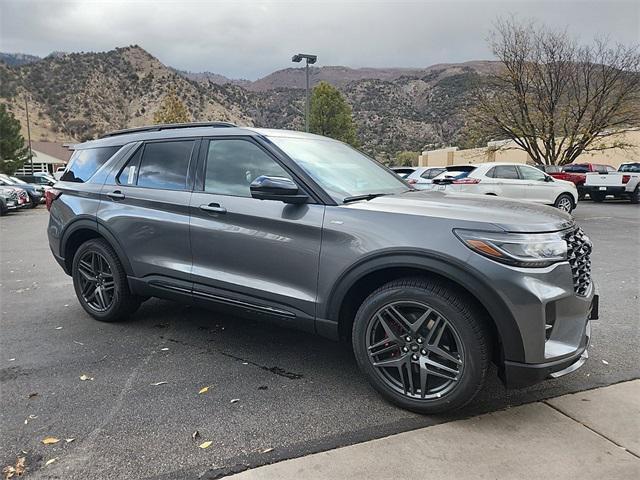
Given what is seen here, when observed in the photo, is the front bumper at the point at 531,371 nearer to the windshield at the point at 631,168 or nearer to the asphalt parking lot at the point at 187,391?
the asphalt parking lot at the point at 187,391

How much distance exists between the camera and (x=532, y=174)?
14.7m

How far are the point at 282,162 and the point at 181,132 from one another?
1.24 meters

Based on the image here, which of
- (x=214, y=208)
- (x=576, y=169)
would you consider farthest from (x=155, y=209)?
(x=576, y=169)

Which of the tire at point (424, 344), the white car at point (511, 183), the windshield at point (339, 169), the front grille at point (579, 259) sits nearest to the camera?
the tire at point (424, 344)

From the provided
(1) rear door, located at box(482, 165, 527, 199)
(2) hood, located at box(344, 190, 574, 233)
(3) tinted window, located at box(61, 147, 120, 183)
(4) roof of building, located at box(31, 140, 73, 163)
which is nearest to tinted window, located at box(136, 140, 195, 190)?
(3) tinted window, located at box(61, 147, 120, 183)

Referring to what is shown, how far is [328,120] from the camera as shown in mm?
43875

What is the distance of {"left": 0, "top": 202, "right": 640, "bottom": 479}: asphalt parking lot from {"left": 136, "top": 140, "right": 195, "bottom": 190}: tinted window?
138 centimetres

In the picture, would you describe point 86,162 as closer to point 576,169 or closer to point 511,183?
point 511,183

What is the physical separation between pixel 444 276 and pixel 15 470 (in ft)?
8.18

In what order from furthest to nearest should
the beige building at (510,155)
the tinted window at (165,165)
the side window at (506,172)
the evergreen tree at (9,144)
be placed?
the evergreen tree at (9,144) → the beige building at (510,155) → the side window at (506,172) → the tinted window at (165,165)

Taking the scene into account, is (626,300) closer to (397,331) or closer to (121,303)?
(397,331)

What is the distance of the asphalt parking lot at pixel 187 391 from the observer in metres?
2.64

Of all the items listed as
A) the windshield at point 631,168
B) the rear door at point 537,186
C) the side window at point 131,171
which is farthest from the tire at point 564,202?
the side window at point 131,171

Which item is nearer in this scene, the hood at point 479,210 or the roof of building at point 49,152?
the hood at point 479,210
